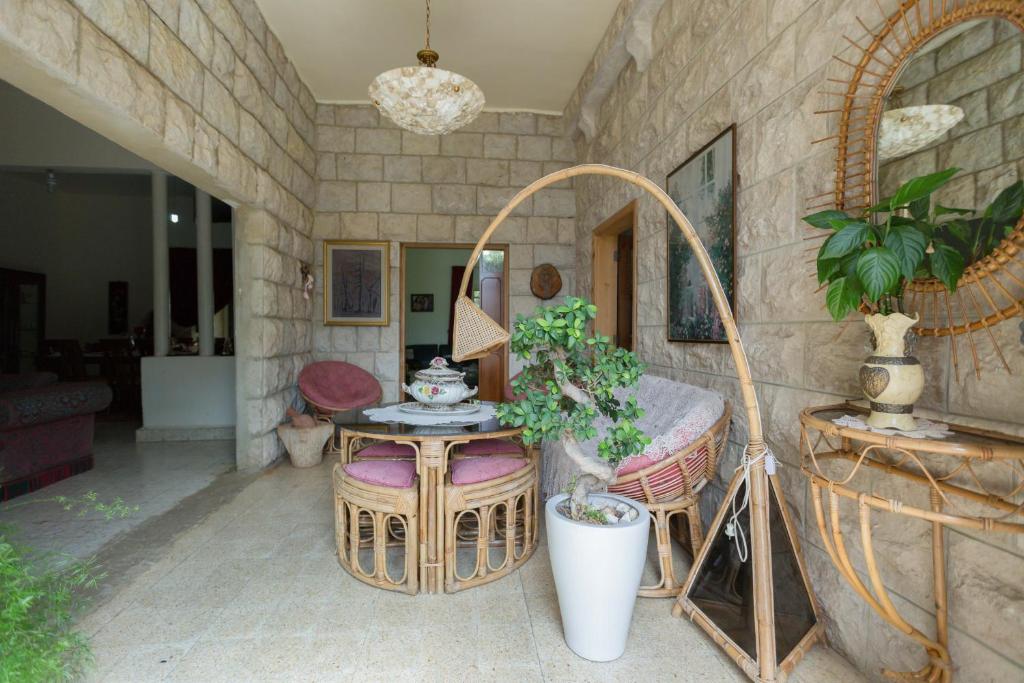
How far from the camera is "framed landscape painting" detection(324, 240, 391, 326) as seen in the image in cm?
496

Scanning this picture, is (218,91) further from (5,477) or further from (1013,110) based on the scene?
(1013,110)

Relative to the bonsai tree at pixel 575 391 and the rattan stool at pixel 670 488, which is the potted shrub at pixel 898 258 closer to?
the bonsai tree at pixel 575 391

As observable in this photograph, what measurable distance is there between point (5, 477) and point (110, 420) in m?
3.33

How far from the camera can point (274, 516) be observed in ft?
9.22

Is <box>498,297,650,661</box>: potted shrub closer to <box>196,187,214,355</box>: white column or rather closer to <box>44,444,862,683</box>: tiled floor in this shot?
<box>44,444,862,683</box>: tiled floor

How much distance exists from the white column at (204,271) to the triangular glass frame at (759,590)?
512cm

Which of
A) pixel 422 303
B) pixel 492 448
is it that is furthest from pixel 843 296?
pixel 422 303

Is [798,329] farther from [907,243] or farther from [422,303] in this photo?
[422,303]

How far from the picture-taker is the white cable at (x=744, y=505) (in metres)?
1.50

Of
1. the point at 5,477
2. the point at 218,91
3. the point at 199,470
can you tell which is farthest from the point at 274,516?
the point at 218,91

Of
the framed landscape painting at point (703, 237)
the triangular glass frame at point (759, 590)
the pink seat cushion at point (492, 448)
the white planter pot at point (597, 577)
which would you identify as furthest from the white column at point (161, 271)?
the triangular glass frame at point (759, 590)

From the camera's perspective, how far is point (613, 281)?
175 inches

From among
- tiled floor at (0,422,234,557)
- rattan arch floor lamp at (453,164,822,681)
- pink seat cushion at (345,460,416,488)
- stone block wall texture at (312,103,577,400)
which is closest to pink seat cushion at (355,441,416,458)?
pink seat cushion at (345,460,416,488)

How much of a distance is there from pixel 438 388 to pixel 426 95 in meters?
1.74
